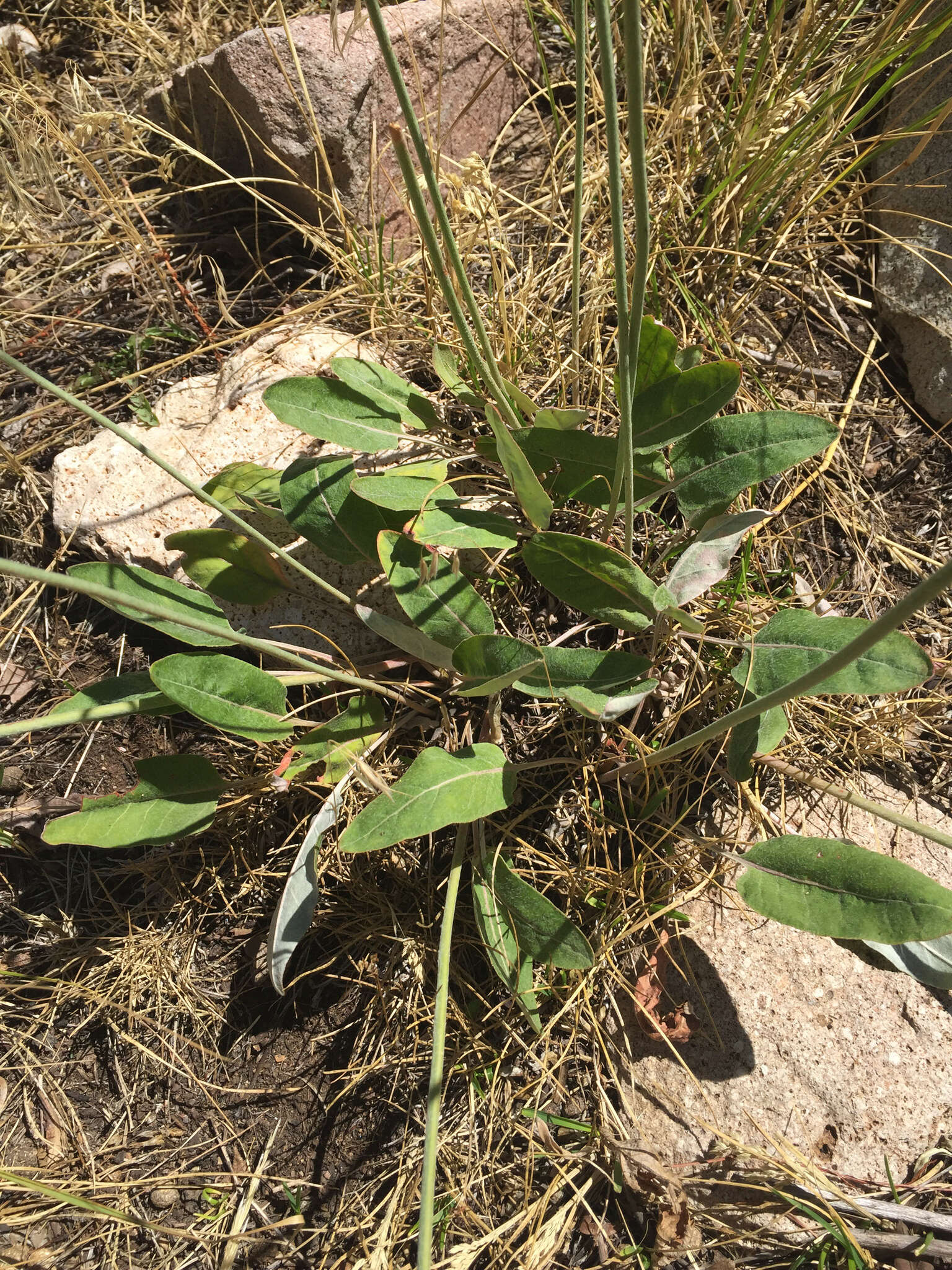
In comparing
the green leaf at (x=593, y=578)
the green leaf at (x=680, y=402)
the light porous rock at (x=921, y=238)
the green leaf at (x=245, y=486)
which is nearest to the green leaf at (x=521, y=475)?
the green leaf at (x=593, y=578)

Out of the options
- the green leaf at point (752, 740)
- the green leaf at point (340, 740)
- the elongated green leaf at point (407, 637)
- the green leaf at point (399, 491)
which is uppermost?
the green leaf at point (399, 491)

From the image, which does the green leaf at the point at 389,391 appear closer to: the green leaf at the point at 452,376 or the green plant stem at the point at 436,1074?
the green leaf at the point at 452,376

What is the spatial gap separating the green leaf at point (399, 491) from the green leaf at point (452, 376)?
4.7 inches

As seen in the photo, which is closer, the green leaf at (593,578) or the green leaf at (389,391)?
the green leaf at (593,578)

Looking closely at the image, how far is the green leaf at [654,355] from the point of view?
0.97 metres

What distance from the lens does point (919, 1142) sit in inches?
42.2

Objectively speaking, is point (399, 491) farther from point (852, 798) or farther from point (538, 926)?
point (852, 798)

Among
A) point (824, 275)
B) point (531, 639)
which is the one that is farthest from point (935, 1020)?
point (824, 275)

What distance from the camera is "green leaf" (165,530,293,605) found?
1160mm

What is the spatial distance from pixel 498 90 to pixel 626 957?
1499 millimetres

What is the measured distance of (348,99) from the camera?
1363 mm

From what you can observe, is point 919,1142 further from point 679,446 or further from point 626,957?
point 679,446

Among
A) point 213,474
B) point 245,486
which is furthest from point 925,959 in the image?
point 213,474

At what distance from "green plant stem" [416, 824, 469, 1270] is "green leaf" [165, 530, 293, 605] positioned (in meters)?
0.44
